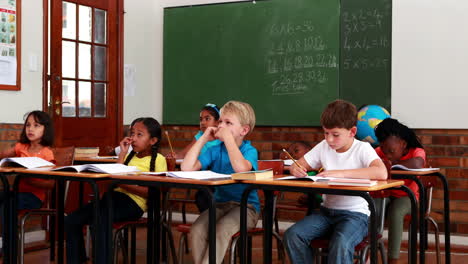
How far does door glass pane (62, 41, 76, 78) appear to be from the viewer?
5.18 metres

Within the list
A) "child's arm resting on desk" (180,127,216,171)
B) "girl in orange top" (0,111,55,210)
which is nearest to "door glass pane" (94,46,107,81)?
"girl in orange top" (0,111,55,210)

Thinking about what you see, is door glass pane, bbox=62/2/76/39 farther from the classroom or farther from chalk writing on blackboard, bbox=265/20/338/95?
chalk writing on blackboard, bbox=265/20/338/95

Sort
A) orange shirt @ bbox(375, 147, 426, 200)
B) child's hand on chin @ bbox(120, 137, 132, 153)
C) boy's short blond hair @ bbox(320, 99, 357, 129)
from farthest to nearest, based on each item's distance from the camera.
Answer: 1. orange shirt @ bbox(375, 147, 426, 200)
2. child's hand on chin @ bbox(120, 137, 132, 153)
3. boy's short blond hair @ bbox(320, 99, 357, 129)

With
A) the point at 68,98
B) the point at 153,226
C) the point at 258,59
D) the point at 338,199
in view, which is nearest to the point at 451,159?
the point at 258,59

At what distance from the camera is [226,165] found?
321 centimetres

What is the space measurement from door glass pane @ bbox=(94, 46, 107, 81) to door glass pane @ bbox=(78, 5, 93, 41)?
0.16 m

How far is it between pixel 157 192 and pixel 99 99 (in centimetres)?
268

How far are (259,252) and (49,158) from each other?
1.65m

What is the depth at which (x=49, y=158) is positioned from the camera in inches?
153

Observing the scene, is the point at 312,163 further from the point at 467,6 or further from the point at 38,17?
the point at 38,17

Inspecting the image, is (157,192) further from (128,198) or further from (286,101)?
(286,101)

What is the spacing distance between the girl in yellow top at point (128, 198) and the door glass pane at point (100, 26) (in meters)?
2.29

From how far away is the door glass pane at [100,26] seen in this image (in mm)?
5539

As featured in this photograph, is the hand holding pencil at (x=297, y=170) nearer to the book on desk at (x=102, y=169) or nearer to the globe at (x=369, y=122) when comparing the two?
the book on desk at (x=102, y=169)
